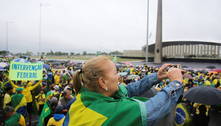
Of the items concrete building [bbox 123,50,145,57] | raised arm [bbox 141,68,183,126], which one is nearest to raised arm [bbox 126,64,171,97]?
raised arm [bbox 141,68,183,126]

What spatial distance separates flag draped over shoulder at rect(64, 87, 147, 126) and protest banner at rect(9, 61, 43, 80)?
5264 mm

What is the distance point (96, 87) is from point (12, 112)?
2.81m

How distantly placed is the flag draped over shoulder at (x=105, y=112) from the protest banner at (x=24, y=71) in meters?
5.26

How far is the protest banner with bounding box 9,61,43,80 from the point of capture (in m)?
5.66

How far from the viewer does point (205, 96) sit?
4.24 metres

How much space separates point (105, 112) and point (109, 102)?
84 millimetres

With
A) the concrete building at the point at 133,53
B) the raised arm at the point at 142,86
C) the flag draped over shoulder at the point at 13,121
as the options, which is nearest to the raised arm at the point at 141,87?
the raised arm at the point at 142,86

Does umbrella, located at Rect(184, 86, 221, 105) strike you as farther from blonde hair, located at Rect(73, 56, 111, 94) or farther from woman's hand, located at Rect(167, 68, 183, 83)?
blonde hair, located at Rect(73, 56, 111, 94)

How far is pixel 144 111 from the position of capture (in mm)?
1042

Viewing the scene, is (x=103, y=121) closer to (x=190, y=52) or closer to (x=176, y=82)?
(x=176, y=82)

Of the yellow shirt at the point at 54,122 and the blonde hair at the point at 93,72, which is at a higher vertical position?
the blonde hair at the point at 93,72

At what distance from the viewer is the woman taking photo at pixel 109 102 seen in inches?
41.2

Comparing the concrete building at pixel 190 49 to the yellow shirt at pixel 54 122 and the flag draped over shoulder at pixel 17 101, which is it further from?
the yellow shirt at pixel 54 122

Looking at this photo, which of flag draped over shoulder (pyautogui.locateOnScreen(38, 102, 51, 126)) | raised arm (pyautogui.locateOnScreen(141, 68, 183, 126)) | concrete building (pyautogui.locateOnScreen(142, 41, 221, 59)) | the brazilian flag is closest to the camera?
raised arm (pyautogui.locateOnScreen(141, 68, 183, 126))
